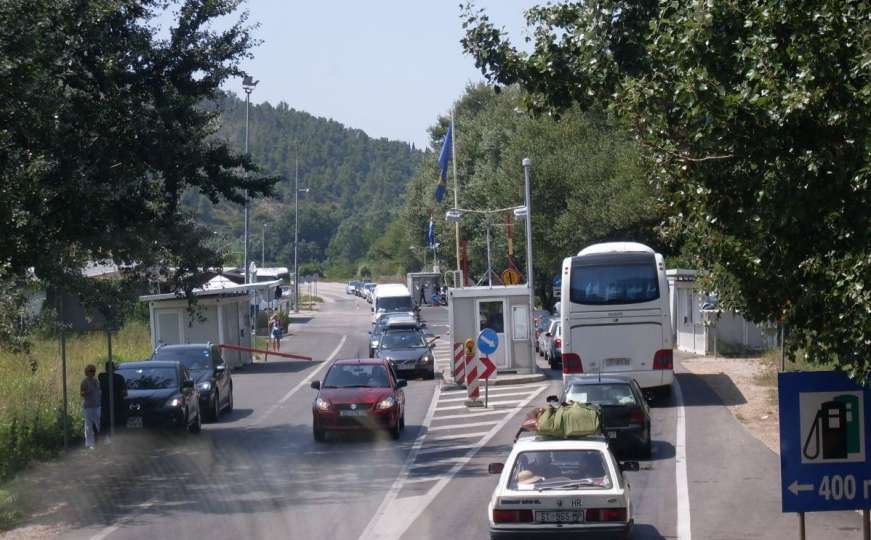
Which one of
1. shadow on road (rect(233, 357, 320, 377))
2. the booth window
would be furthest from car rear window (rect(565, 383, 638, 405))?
shadow on road (rect(233, 357, 320, 377))

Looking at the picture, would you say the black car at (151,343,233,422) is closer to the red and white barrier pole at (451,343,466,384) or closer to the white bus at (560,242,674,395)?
the red and white barrier pole at (451,343,466,384)

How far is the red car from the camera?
68.7 feet

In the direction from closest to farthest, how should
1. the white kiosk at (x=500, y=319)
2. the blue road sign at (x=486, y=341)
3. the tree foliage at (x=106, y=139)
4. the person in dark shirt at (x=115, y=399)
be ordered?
the tree foliage at (x=106, y=139), the person in dark shirt at (x=115, y=399), the blue road sign at (x=486, y=341), the white kiosk at (x=500, y=319)

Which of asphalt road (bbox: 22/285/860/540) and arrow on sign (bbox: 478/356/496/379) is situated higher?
arrow on sign (bbox: 478/356/496/379)

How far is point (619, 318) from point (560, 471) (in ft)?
45.9

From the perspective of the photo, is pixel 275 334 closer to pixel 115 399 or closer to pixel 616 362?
pixel 616 362

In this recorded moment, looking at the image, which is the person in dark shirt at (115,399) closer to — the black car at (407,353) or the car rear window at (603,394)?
the car rear window at (603,394)

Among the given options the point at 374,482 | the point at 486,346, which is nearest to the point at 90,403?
the point at 374,482

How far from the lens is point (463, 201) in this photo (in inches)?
2744

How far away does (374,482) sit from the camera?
1666cm

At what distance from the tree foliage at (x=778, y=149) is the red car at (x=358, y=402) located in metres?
11.9

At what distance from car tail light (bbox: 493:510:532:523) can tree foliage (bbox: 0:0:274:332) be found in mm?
8356

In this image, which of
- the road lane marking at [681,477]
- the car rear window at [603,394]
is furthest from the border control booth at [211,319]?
the car rear window at [603,394]

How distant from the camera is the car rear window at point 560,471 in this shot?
11297 millimetres
